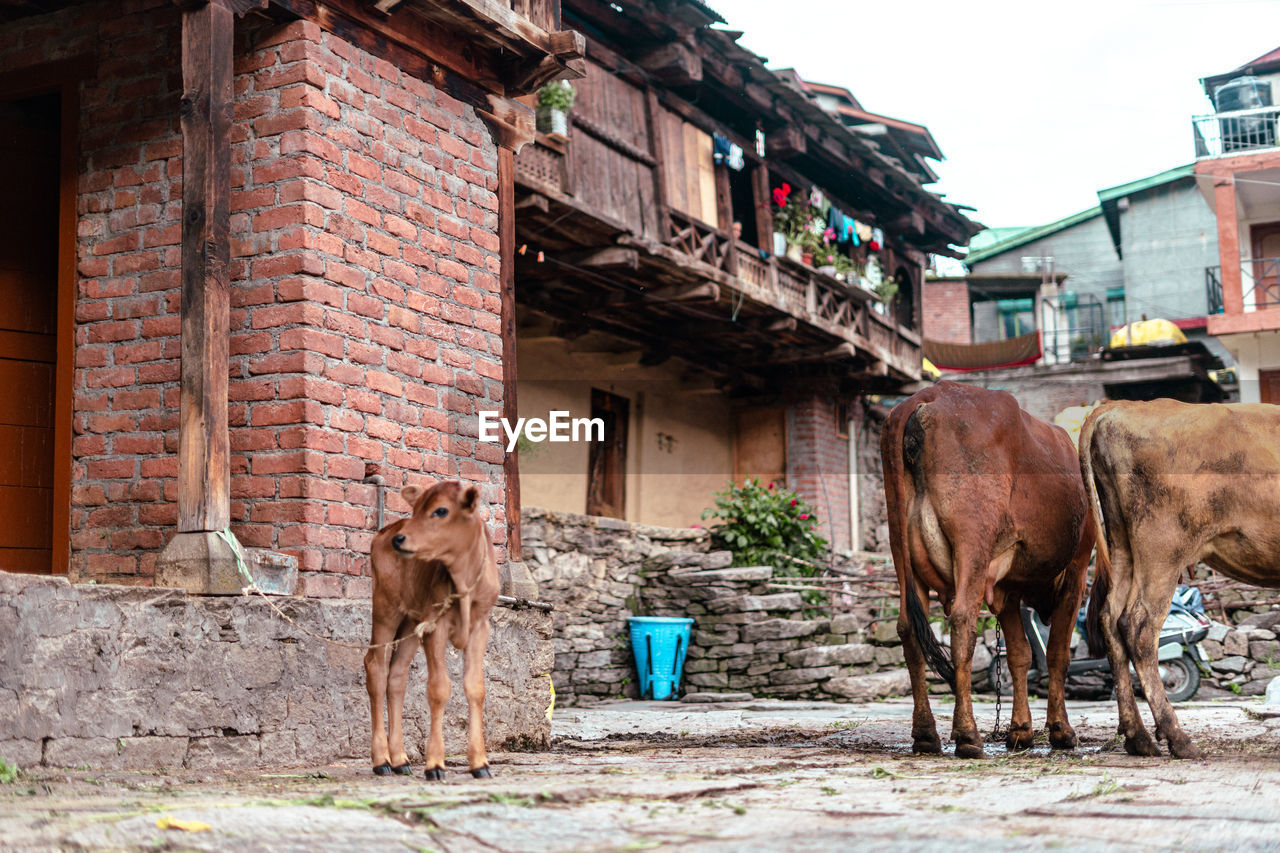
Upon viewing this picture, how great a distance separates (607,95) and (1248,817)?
1108 centimetres

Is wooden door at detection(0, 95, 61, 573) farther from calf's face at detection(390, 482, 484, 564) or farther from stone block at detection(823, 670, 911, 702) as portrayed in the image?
stone block at detection(823, 670, 911, 702)

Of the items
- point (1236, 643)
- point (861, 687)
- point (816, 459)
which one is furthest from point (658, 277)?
point (1236, 643)

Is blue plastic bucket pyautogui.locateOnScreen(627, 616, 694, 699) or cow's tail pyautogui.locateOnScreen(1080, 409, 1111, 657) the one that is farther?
blue plastic bucket pyautogui.locateOnScreen(627, 616, 694, 699)

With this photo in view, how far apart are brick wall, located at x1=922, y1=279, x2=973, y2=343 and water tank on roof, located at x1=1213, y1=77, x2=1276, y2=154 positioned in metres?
13.8

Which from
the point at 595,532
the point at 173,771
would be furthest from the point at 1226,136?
the point at 173,771

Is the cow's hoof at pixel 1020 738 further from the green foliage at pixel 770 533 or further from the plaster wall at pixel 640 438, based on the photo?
the plaster wall at pixel 640 438

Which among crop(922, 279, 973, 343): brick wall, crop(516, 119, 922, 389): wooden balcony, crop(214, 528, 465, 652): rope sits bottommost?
Answer: crop(214, 528, 465, 652): rope

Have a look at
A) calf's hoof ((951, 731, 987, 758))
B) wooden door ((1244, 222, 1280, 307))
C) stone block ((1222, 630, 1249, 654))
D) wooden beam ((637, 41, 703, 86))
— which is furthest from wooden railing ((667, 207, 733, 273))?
wooden door ((1244, 222, 1280, 307))

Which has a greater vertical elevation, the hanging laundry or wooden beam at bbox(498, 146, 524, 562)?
the hanging laundry

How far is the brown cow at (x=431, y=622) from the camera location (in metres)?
4.55

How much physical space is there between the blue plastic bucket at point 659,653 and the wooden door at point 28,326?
7677 mm

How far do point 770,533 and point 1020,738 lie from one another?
8.48 meters

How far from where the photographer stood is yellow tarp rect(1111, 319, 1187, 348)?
2962 centimetres

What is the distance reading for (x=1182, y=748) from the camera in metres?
5.71
